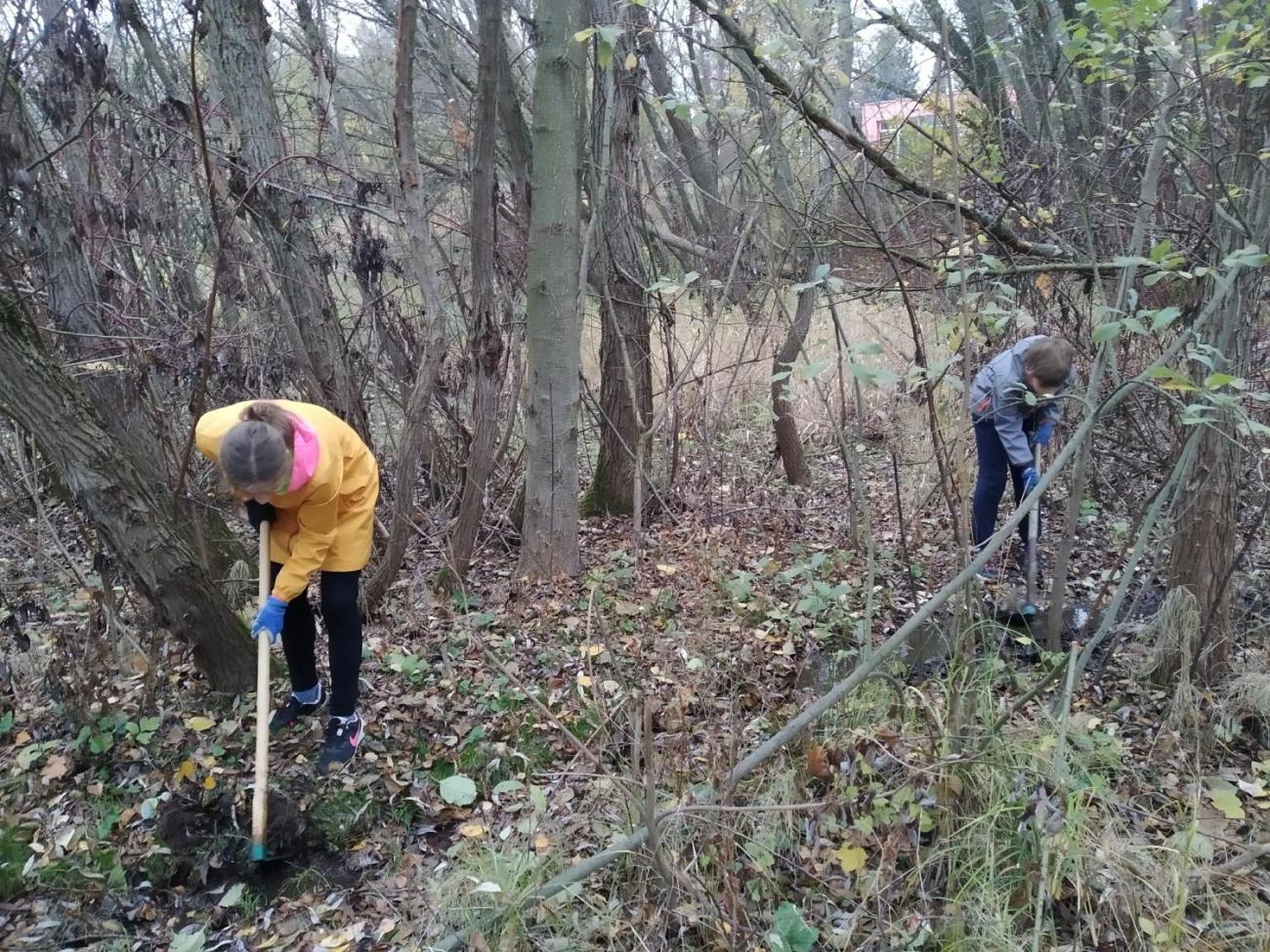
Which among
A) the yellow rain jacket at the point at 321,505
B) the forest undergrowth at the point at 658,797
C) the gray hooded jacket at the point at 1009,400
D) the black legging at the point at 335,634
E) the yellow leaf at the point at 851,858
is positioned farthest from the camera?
the gray hooded jacket at the point at 1009,400

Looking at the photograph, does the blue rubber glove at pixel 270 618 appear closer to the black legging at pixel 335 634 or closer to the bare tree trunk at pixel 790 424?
the black legging at pixel 335 634

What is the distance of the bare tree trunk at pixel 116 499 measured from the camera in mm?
2703

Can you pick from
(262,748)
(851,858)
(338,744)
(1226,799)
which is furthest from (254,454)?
(1226,799)

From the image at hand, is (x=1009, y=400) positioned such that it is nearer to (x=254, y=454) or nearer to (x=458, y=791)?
(x=458, y=791)

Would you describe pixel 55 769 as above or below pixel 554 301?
below

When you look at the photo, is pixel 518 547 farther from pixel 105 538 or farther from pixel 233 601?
pixel 105 538

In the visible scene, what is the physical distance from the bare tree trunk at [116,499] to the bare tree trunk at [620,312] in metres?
2.26

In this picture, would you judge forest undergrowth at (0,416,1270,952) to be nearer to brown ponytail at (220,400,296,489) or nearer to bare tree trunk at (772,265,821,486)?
brown ponytail at (220,400,296,489)

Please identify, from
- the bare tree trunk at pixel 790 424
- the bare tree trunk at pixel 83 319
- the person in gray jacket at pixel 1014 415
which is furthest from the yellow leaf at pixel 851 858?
the bare tree trunk at pixel 790 424

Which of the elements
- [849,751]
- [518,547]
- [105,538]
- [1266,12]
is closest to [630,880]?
[849,751]

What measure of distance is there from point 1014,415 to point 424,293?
3.05 m

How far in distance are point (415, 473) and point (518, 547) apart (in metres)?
1.26

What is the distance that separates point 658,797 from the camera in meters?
2.62

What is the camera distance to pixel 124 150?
4918 millimetres
